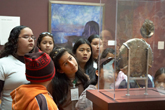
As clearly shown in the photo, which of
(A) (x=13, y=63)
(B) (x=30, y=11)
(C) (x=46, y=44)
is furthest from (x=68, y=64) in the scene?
(B) (x=30, y=11)

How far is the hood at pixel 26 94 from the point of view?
166cm

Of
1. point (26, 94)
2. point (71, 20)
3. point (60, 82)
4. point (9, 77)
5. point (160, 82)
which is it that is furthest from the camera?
point (71, 20)

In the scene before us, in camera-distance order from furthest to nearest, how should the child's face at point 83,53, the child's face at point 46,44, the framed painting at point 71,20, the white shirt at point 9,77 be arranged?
the framed painting at point 71,20, the child's face at point 46,44, the child's face at point 83,53, the white shirt at point 9,77

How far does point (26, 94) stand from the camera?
5.51 feet

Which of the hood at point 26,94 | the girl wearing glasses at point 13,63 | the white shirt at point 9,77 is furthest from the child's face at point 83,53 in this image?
the hood at point 26,94


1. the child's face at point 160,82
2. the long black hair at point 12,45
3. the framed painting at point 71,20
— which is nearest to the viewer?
the child's face at point 160,82

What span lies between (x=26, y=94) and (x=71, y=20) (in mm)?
3593

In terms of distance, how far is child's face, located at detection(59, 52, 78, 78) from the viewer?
2.47m

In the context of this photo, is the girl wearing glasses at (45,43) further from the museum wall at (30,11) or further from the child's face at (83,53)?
the museum wall at (30,11)

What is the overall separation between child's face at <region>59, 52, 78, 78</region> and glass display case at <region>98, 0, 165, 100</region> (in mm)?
636

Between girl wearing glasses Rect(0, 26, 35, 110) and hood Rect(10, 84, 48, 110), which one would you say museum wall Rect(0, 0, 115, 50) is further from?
hood Rect(10, 84, 48, 110)

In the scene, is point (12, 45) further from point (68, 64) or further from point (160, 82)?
point (160, 82)

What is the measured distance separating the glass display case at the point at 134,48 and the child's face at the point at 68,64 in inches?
25.1

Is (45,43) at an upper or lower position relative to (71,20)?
lower
